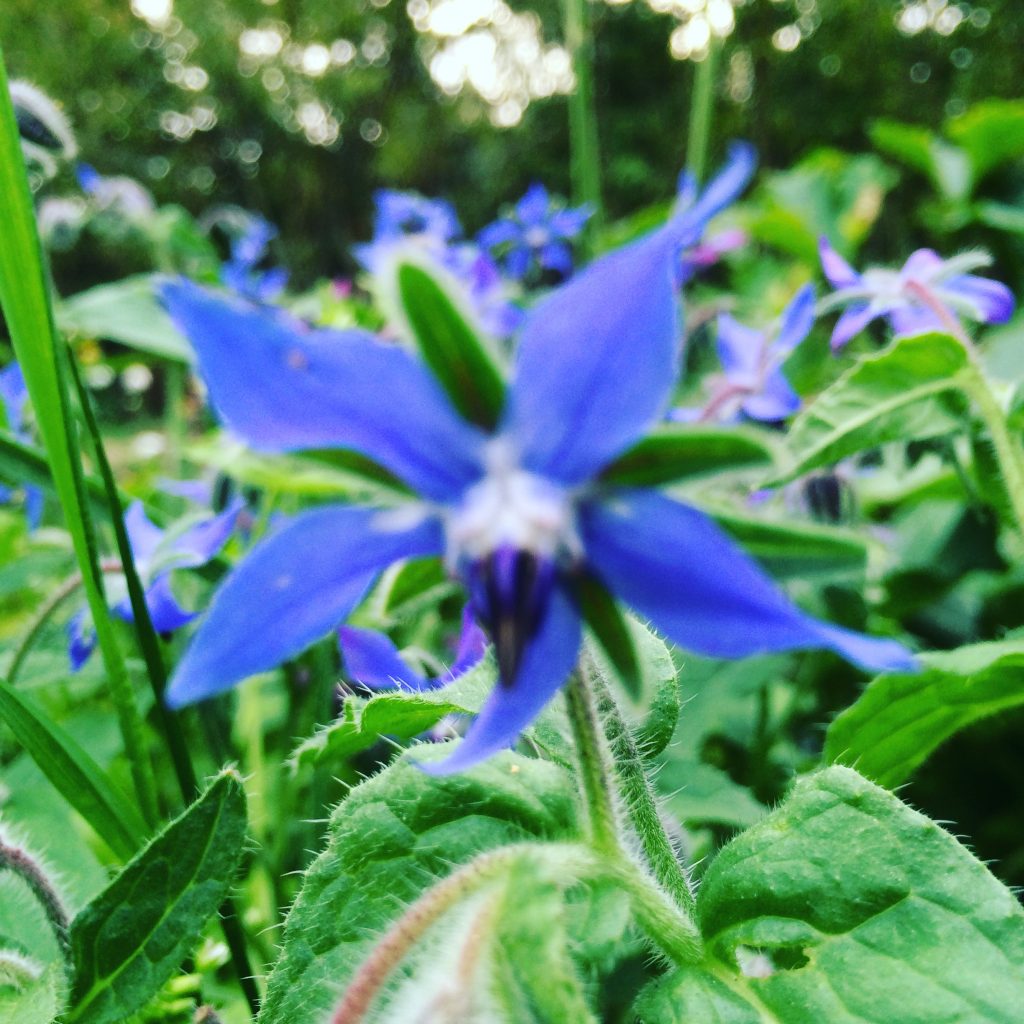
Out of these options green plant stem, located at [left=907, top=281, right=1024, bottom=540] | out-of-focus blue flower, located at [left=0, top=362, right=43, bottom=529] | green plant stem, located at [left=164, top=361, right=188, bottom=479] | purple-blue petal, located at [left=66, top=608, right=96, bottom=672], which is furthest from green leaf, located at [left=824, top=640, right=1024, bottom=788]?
green plant stem, located at [left=164, top=361, right=188, bottom=479]

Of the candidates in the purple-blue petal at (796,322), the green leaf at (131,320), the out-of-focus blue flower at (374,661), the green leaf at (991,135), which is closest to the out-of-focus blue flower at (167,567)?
the out-of-focus blue flower at (374,661)

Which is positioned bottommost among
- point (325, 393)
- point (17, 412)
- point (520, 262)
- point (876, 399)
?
point (325, 393)

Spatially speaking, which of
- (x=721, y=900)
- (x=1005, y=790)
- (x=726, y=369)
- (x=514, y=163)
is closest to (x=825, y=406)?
(x=726, y=369)

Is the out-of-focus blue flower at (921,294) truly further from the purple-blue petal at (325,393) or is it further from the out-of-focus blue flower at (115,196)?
the out-of-focus blue flower at (115,196)

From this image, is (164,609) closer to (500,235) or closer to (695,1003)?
(695,1003)

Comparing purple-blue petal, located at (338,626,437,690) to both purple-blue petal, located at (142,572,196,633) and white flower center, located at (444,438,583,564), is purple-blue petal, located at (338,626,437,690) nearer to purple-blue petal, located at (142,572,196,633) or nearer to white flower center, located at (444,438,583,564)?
purple-blue petal, located at (142,572,196,633)

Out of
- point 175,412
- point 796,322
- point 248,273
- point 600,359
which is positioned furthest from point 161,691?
point 248,273

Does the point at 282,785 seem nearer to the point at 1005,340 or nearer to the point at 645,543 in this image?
the point at 645,543
